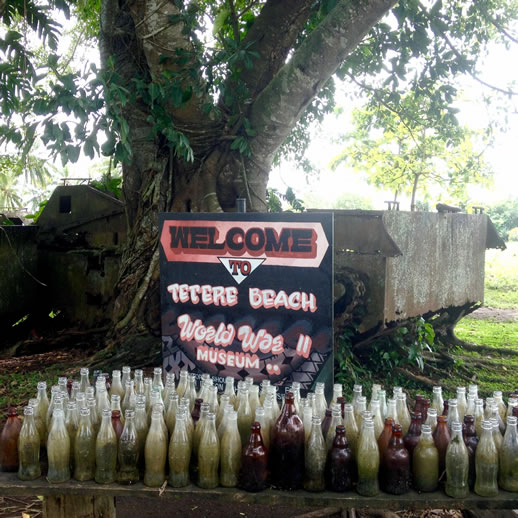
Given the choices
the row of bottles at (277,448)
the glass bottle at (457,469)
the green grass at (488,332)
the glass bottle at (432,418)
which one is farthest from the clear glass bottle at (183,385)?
the green grass at (488,332)

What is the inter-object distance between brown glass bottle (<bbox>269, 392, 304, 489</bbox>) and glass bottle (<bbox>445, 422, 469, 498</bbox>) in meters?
0.68

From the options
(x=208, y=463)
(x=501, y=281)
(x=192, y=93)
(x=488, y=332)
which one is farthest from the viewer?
(x=501, y=281)

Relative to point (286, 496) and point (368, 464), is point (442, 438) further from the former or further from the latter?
point (286, 496)

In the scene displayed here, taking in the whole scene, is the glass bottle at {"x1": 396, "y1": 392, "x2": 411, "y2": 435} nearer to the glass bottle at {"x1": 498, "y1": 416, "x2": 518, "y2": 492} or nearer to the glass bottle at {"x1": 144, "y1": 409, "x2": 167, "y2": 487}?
the glass bottle at {"x1": 498, "y1": 416, "x2": 518, "y2": 492}

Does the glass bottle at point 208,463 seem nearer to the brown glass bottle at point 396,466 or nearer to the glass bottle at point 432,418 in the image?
the brown glass bottle at point 396,466

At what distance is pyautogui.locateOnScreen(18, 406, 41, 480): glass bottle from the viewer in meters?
2.70

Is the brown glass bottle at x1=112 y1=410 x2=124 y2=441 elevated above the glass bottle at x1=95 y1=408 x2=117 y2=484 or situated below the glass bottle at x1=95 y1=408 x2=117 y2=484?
above

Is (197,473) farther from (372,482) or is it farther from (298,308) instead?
(298,308)

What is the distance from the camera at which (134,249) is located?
6.07 metres

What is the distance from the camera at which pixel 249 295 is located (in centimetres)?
392

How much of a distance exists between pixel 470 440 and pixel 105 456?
1.76 meters

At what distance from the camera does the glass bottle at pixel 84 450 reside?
269 centimetres

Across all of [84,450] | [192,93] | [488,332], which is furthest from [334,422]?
[488,332]

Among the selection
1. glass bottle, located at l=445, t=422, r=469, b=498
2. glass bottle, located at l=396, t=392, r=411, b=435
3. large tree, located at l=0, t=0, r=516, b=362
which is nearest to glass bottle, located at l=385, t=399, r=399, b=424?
glass bottle, located at l=396, t=392, r=411, b=435
